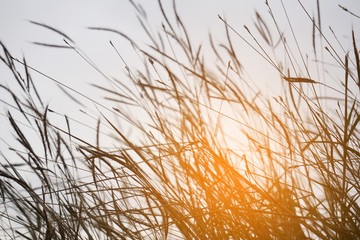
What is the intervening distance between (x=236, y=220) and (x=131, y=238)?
242 mm

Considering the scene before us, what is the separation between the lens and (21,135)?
937 millimetres

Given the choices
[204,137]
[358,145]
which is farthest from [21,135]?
[358,145]

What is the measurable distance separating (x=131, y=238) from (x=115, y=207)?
96mm

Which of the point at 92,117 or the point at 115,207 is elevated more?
the point at 92,117

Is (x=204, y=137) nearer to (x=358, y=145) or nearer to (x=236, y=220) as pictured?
(x=236, y=220)

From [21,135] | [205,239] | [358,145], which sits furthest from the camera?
[358,145]

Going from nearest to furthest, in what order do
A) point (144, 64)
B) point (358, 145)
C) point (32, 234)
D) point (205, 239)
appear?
1. point (205, 239)
2. point (358, 145)
3. point (32, 234)
4. point (144, 64)

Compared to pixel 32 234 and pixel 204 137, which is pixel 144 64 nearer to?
pixel 204 137

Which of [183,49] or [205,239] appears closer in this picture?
[205,239]

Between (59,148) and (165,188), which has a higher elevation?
(59,148)

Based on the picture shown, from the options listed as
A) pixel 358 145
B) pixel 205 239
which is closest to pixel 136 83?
pixel 205 239

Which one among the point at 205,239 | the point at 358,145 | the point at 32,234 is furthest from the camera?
the point at 32,234

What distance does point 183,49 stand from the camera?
124 cm

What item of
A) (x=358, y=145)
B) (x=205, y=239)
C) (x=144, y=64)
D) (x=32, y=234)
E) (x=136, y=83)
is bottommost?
(x=205, y=239)
